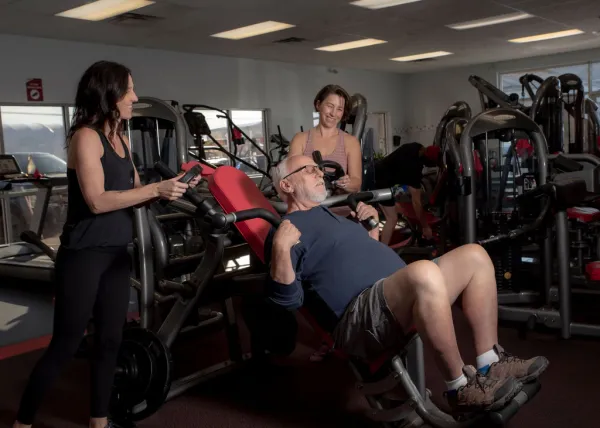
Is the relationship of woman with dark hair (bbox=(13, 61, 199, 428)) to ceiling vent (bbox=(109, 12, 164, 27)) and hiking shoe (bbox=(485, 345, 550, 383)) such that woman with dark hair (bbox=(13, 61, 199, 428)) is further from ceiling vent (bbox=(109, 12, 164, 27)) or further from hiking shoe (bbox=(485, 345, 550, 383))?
ceiling vent (bbox=(109, 12, 164, 27))

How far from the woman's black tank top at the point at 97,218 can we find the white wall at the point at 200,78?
20.5ft

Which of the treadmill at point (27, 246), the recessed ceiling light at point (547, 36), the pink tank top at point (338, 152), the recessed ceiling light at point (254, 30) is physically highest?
the recessed ceiling light at point (254, 30)

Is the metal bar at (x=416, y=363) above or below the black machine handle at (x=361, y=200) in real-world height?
below

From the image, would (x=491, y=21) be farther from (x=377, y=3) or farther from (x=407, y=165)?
(x=407, y=165)

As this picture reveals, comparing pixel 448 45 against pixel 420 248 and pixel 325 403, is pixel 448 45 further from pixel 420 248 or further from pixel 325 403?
pixel 325 403

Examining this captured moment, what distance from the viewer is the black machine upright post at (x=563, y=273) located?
3.27 meters

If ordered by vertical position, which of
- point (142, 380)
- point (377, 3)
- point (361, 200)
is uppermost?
point (377, 3)

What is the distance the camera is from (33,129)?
26.6ft

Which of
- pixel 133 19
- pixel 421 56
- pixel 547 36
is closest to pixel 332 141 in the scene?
pixel 133 19

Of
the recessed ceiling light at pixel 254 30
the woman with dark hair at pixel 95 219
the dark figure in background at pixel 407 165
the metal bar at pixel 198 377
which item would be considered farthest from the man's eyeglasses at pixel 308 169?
the recessed ceiling light at pixel 254 30

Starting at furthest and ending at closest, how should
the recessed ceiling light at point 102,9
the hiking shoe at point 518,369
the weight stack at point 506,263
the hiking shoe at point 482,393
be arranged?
the recessed ceiling light at point 102,9, the weight stack at point 506,263, the hiking shoe at point 518,369, the hiking shoe at point 482,393

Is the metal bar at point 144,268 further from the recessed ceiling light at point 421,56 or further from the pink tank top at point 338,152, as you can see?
the recessed ceiling light at point 421,56

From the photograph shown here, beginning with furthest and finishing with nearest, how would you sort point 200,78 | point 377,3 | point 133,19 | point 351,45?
point 200,78 < point 351,45 < point 133,19 < point 377,3

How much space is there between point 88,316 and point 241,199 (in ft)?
2.19
